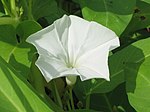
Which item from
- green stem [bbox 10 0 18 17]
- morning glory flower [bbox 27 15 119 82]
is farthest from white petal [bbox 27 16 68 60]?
green stem [bbox 10 0 18 17]

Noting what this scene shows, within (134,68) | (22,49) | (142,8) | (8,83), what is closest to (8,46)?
(22,49)

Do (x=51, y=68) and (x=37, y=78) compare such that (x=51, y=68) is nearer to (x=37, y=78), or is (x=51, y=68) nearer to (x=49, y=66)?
(x=49, y=66)

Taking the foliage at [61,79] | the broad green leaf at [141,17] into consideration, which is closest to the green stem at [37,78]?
the foliage at [61,79]

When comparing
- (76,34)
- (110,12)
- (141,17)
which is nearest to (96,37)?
(76,34)

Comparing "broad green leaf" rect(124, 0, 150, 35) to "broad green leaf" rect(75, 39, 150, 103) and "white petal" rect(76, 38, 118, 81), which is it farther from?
"white petal" rect(76, 38, 118, 81)

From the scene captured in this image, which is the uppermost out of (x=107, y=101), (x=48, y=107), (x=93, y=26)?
(x=93, y=26)

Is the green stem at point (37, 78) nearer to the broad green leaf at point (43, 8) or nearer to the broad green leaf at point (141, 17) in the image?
the broad green leaf at point (43, 8)

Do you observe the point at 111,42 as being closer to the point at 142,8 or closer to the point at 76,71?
the point at 76,71

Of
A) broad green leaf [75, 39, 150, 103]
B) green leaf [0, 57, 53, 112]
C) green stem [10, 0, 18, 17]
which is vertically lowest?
broad green leaf [75, 39, 150, 103]
